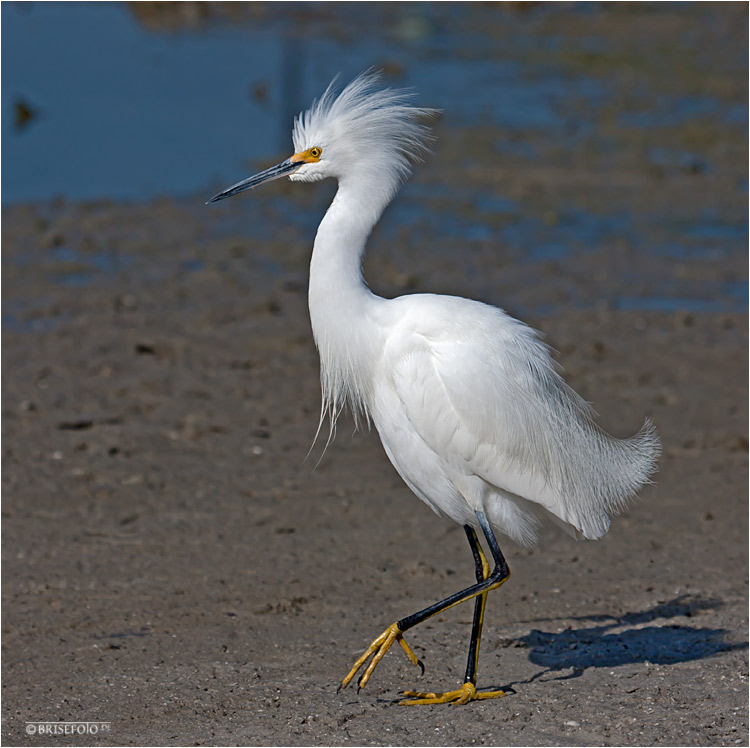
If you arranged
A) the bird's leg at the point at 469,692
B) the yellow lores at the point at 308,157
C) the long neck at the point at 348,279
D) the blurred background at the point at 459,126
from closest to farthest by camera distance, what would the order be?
the bird's leg at the point at 469,692 < the long neck at the point at 348,279 < the yellow lores at the point at 308,157 < the blurred background at the point at 459,126

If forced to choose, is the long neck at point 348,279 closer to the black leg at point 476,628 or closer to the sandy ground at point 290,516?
the black leg at point 476,628

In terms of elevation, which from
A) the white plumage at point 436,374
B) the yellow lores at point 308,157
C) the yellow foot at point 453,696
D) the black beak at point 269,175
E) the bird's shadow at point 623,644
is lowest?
the yellow foot at point 453,696

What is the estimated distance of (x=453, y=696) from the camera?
473cm

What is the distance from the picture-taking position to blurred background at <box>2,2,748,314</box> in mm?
11172

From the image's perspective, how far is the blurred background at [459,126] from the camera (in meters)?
11.2

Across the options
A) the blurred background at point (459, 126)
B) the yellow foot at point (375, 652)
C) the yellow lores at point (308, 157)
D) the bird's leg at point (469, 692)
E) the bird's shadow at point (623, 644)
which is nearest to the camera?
the yellow foot at point (375, 652)

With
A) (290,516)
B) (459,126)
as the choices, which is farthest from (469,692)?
(459,126)

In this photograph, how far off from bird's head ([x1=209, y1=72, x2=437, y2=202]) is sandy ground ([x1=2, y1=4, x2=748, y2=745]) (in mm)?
2069

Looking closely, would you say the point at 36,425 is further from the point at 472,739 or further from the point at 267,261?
the point at 472,739

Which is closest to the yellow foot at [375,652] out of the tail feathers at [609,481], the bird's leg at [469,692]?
the bird's leg at [469,692]

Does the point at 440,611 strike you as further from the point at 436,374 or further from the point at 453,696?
the point at 436,374

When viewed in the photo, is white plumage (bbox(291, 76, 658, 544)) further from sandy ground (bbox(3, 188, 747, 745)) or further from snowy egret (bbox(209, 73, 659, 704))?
sandy ground (bbox(3, 188, 747, 745))

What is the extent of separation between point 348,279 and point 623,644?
6.81 feet

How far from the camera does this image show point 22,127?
14.7 meters
